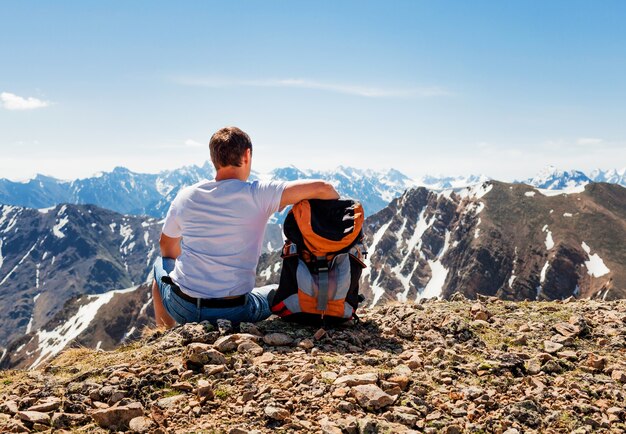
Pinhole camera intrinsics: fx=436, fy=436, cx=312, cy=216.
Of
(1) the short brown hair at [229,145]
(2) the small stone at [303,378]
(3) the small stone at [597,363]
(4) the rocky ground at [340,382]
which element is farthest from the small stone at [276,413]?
(3) the small stone at [597,363]

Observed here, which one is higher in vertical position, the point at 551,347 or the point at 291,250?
the point at 291,250

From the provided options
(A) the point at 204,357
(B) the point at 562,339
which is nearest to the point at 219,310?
(A) the point at 204,357

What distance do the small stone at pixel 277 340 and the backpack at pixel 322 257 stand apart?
2.27 ft

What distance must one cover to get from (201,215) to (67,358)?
14.5 feet

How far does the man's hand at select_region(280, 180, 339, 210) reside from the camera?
25.5 ft

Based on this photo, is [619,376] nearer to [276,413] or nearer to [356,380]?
[356,380]

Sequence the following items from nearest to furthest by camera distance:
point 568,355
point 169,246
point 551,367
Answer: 1. point 551,367
2. point 568,355
3. point 169,246

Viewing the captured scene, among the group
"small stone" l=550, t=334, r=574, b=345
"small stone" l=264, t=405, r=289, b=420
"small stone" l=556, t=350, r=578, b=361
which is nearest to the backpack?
"small stone" l=264, t=405, r=289, b=420

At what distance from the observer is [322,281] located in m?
7.79

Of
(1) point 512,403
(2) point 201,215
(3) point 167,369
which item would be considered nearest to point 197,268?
(2) point 201,215

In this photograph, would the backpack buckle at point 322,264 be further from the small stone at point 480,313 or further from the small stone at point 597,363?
the small stone at point 597,363

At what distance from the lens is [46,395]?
6055 millimetres

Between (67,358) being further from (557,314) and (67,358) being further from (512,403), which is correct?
(557,314)

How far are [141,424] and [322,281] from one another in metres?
3.66
